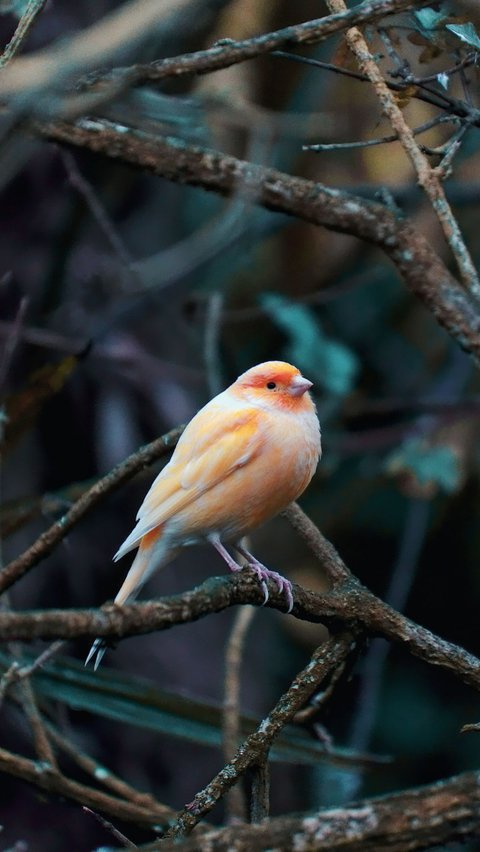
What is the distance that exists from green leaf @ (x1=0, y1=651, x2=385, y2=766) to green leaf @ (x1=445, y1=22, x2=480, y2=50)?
93.2 inches

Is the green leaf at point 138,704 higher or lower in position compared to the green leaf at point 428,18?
lower

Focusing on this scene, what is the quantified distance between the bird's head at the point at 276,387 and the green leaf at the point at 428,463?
229 cm

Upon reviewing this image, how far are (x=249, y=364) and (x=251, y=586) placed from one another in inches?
181

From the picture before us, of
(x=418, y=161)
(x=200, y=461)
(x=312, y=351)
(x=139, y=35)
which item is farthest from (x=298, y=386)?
(x=312, y=351)

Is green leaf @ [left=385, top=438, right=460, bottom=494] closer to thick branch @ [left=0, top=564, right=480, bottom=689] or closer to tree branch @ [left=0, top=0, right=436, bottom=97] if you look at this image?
thick branch @ [left=0, top=564, right=480, bottom=689]

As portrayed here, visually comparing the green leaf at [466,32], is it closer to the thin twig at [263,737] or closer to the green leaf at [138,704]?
the thin twig at [263,737]

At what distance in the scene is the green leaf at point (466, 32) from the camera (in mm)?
2725

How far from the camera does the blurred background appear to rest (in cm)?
591

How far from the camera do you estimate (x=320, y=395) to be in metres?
6.70

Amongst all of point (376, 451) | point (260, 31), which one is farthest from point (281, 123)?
point (376, 451)

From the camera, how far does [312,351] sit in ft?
20.4

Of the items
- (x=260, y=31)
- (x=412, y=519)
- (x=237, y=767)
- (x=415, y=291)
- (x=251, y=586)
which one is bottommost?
(x=412, y=519)


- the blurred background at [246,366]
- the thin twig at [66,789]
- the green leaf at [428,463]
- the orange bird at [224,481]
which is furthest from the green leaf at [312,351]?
the thin twig at [66,789]

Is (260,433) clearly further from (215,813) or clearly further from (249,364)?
(215,813)
